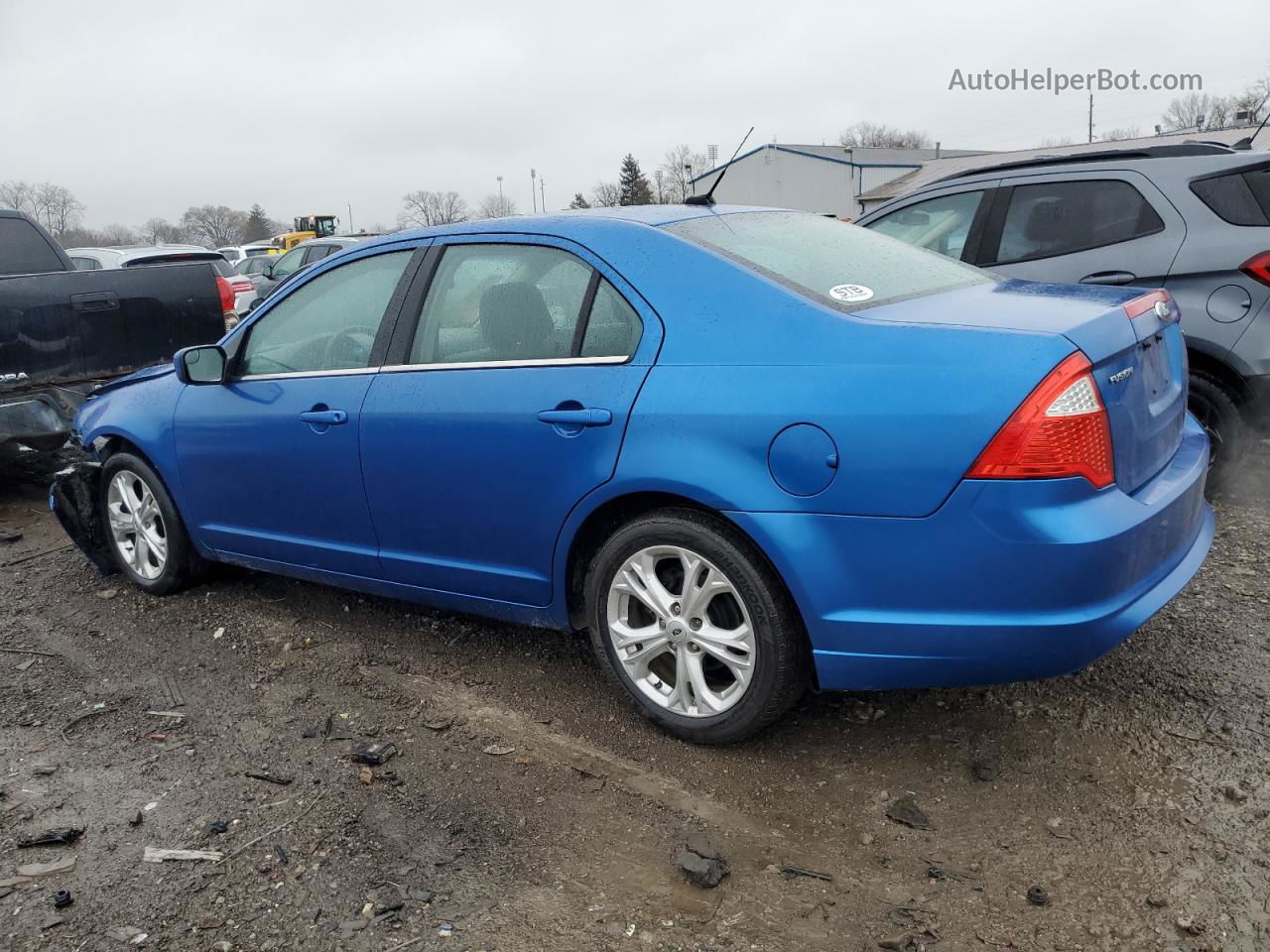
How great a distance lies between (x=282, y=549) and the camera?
426 centimetres

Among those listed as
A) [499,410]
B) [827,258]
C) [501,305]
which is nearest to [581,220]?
[501,305]

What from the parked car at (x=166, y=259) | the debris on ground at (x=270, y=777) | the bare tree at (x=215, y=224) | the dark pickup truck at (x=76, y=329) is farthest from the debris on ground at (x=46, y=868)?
the bare tree at (x=215, y=224)

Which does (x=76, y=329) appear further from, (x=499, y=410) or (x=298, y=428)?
(x=499, y=410)

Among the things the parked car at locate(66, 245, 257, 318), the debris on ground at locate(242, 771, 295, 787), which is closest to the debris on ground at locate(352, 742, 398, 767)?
the debris on ground at locate(242, 771, 295, 787)

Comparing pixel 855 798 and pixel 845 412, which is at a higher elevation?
pixel 845 412

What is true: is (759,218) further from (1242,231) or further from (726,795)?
(1242,231)

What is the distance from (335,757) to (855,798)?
1.64 meters

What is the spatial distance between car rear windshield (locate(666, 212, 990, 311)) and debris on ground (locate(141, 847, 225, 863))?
2.27 meters

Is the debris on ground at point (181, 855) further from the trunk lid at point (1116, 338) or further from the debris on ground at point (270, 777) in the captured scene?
the trunk lid at point (1116, 338)

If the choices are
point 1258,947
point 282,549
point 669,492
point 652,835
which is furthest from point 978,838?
point 282,549

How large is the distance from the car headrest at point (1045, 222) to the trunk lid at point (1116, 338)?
8.02 ft

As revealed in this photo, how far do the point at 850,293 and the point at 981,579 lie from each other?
97cm

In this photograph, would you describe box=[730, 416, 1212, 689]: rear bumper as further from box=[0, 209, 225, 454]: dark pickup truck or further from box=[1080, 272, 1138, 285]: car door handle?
box=[0, 209, 225, 454]: dark pickup truck

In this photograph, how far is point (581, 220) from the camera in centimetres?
355
